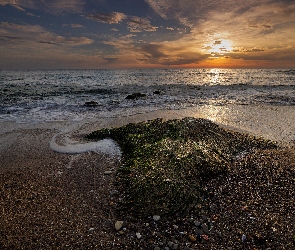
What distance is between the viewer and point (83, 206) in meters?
5.16

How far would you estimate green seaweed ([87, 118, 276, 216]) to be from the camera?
200 inches

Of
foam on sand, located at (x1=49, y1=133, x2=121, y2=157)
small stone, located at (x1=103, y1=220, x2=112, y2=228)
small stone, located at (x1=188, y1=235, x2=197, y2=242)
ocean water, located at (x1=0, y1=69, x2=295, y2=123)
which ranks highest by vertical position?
ocean water, located at (x1=0, y1=69, x2=295, y2=123)

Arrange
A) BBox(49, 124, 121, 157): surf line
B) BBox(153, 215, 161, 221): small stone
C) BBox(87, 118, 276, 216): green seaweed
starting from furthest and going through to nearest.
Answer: BBox(49, 124, 121, 157): surf line
BBox(87, 118, 276, 216): green seaweed
BBox(153, 215, 161, 221): small stone

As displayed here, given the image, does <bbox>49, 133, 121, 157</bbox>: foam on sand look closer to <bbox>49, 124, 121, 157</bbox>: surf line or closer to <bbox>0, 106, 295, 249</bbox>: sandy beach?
<bbox>49, 124, 121, 157</bbox>: surf line

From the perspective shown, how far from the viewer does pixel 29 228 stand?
4.45 m

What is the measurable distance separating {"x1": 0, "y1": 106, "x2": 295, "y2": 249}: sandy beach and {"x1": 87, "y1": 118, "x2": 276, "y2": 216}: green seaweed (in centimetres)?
37

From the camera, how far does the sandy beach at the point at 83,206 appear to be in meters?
4.13

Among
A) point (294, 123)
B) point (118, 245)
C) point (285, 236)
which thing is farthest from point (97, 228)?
point (294, 123)

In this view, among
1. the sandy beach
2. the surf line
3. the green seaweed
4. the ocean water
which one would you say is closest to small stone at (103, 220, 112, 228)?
the sandy beach

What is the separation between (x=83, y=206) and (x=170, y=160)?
260 cm

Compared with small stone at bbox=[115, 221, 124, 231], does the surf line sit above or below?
above

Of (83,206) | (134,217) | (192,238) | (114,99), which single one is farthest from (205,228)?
(114,99)

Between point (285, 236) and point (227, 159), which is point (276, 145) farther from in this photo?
point (285, 236)

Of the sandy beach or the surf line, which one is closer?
the sandy beach
